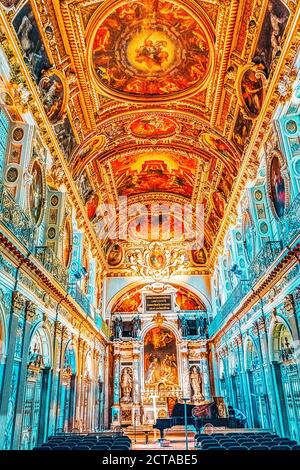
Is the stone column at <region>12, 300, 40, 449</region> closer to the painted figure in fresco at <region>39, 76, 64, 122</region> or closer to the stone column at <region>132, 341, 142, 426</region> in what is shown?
the painted figure in fresco at <region>39, 76, 64, 122</region>

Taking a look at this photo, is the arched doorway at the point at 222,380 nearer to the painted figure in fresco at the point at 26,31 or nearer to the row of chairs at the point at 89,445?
the row of chairs at the point at 89,445

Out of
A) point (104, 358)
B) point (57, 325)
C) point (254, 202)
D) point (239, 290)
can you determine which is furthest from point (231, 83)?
point (104, 358)

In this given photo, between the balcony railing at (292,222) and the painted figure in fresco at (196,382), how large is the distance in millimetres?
16488

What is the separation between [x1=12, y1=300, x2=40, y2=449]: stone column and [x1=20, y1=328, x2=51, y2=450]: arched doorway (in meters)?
0.80

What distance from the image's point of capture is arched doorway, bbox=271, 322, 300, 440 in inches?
443

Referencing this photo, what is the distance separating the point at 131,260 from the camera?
26.5m

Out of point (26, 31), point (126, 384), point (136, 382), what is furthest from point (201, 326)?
point (26, 31)

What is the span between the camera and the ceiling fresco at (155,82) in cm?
1079

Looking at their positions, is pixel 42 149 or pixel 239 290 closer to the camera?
pixel 42 149

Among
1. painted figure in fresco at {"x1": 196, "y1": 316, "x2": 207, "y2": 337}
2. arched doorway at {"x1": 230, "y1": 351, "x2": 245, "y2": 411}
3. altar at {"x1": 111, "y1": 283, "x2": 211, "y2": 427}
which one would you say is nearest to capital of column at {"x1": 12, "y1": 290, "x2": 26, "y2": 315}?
arched doorway at {"x1": 230, "y1": 351, "x2": 245, "y2": 411}

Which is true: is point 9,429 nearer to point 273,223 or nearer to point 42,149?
point 42,149

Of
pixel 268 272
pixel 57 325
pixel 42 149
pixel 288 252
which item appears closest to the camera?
pixel 288 252

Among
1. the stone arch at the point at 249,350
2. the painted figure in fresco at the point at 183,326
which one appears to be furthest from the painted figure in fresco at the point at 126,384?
the stone arch at the point at 249,350

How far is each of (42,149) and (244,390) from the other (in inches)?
521
